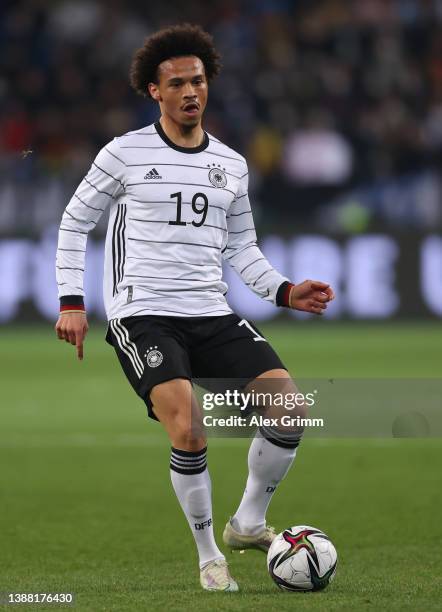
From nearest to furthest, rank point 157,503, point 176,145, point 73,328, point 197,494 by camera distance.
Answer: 1. point 197,494
2. point 73,328
3. point 176,145
4. point 157,503

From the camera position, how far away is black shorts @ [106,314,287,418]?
16.5 ft

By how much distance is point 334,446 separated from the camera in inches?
383

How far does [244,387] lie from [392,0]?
16.1m

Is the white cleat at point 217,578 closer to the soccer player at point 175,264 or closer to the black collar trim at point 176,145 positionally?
the soccer player at point 175,264

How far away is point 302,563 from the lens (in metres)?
4.88

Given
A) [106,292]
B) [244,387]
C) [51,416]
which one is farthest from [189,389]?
[51,416]

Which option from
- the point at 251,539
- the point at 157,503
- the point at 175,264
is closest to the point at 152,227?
the point at 175,264

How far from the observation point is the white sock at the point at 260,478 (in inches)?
206

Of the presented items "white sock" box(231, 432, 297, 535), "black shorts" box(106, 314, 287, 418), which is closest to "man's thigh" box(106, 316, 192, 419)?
"black shorts" box(106, 314, 287, 418)

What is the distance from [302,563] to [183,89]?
1.87m

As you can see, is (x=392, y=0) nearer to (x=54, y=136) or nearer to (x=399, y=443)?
(x=54, y=136)

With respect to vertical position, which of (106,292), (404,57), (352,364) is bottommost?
(352,364)

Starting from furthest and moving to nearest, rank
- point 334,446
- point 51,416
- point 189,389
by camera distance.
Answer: point 51,416, point 334,446, point 189,389

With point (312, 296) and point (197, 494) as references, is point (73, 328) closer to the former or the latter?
point (197, 494)
